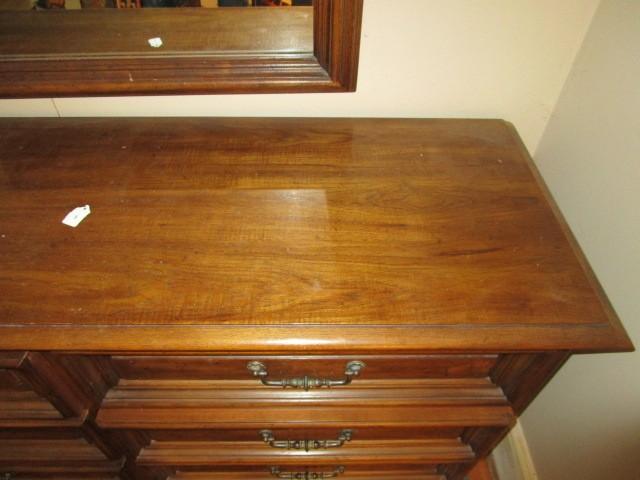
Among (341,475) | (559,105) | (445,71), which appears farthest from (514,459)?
(445,71)

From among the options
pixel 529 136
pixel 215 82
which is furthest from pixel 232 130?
pixel 529 136

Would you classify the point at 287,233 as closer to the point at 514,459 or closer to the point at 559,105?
the point at 559,105

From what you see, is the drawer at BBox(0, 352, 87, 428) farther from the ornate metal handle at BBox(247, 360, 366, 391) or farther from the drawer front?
the ornate metal handle at BBox(247, 360, 366, 391)

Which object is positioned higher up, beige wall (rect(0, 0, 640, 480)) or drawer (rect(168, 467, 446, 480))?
beige wall (rect(0, 0, 640, 480))

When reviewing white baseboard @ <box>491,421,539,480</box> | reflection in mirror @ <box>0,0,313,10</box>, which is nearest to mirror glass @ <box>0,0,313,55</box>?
reflection in mirror @ <box>0,0,313,10</box>

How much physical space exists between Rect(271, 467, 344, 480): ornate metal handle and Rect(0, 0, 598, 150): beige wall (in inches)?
34.3

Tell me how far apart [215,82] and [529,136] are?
76 cm

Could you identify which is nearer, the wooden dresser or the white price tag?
the wooden dresser

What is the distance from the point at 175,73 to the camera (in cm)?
87

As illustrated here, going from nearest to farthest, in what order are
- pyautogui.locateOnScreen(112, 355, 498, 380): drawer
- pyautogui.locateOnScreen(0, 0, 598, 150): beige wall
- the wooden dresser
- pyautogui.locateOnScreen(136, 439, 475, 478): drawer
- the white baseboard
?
the wooden dresser, pyautogui.locateOnScreen(112, 355, 498, 380): drawer, pyautogui.locateOnScreen(0, 0, 598, 150): beige wall, pyautogui.locateOnScreen(136, 439, 475, 478): drawer, the white baseboard

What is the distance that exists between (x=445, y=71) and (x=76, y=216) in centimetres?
79

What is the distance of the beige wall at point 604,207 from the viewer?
0.77 m

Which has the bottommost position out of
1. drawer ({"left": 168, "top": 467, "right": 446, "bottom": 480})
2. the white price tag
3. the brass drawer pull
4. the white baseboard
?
the white baseboard

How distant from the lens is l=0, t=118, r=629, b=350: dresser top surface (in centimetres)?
61
